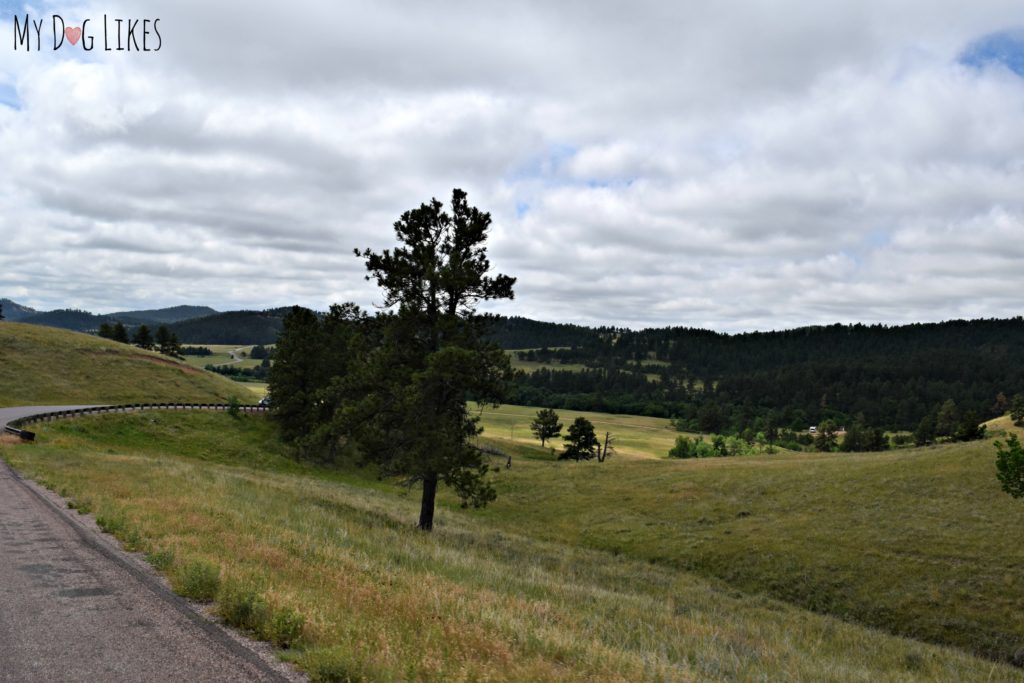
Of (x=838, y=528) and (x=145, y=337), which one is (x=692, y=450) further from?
(x=145, y=337)

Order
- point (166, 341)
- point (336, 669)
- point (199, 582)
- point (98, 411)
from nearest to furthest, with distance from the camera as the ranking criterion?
point (336, 669)
point (199, 582)
point (98, 411)
point (166, 341)

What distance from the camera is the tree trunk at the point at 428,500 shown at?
89.0ft

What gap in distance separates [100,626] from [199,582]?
1.49 m

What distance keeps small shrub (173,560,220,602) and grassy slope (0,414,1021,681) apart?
0.19 m

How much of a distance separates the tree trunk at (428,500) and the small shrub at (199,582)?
16.7m

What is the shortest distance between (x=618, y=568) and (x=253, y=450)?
41.2 meters

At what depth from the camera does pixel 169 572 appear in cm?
1065

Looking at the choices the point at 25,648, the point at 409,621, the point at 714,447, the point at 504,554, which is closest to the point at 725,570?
the point at 504,554

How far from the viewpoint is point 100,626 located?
8.41 m

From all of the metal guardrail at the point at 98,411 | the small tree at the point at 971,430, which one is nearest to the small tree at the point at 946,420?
the small tree at the point at 971,430

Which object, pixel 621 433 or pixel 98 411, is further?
pixel 621 433

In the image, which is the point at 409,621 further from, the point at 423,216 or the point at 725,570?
the point at 725,570

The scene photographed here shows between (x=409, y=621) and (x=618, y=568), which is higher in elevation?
(x=409, y=621)

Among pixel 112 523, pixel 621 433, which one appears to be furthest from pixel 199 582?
pixel 621 433
